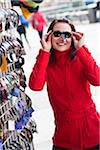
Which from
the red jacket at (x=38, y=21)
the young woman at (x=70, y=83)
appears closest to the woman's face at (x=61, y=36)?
the young woman at (x=70, y=83)

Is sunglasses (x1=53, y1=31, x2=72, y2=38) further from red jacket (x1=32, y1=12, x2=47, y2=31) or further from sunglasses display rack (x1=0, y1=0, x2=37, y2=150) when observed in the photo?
red jacket (x1=32, y1=12, x2=47, y2=31)

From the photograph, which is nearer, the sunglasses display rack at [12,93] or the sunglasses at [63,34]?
the sunglasses at [63,34]

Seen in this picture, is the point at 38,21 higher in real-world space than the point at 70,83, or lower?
lower

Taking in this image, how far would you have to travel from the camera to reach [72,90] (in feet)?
6.48

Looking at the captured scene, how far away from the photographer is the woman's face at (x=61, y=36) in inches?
77.7

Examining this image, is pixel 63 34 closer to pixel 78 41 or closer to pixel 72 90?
pixel 78 41

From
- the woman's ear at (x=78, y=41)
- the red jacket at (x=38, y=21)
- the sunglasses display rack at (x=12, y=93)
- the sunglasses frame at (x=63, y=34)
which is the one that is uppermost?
the sunglasses frame at (x=63, y=34)

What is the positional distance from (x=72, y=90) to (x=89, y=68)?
0.13 m

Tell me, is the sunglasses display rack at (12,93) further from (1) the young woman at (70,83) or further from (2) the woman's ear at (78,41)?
(2) the woman's ear at (78,41)

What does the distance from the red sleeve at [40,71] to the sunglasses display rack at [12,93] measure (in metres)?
0.33

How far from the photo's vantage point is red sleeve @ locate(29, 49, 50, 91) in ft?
6.42

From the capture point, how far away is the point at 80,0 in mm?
18672

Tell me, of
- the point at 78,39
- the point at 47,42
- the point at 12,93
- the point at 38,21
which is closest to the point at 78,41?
the point at 78,39

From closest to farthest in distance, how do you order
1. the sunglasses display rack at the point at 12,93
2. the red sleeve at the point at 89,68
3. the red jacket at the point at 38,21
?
the red sleeve at the point at 89,68 < the sunglasses display rack at the point at 12,93 < the red jacket at the point at 38,21
